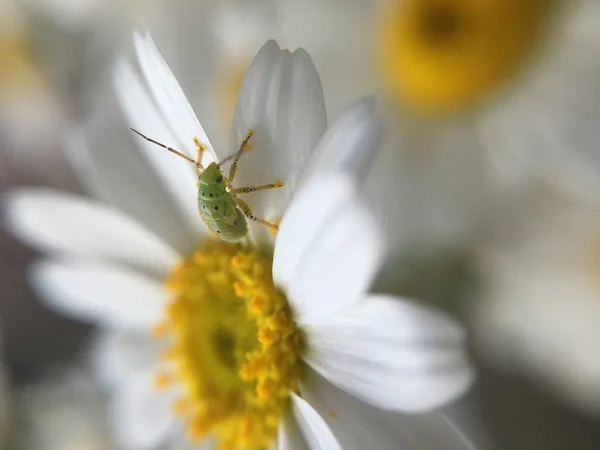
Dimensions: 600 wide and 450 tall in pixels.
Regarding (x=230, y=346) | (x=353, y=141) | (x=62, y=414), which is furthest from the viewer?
(x=62, y=414)

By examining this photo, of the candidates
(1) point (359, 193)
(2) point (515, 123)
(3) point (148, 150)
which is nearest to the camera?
(1) point (359, 193)

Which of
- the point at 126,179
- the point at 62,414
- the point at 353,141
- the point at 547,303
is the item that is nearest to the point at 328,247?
the point at 353,141

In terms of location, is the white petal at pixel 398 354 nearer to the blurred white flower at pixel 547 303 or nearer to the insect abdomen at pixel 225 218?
the insect abdomen at pixel 225 218

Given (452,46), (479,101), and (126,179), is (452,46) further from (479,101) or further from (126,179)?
(126,179)

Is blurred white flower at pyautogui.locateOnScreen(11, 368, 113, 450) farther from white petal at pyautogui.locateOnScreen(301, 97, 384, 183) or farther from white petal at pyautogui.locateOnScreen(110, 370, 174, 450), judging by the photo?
white petal at pyautogui.locateOnScreen(301, 97, 384, 183)

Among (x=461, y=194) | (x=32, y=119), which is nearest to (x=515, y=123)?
(x=461, y=194)

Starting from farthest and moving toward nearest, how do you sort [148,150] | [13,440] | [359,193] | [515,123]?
[13,440] < [515,123] < [148,150] < [359,193]

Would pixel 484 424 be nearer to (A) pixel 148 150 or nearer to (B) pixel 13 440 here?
(A) pixel 148 150
